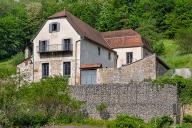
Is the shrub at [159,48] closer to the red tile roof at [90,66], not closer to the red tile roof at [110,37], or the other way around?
the red tile roof at [110,37]

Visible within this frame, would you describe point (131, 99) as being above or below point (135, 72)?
below

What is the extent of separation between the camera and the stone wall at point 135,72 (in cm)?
4988

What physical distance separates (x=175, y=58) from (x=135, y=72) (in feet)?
46.4

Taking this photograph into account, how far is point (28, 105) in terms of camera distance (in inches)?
1684

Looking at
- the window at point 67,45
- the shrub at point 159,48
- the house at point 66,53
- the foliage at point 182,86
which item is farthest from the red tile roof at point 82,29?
the shrub at point 159,48

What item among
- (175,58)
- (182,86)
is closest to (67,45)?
(182,86)

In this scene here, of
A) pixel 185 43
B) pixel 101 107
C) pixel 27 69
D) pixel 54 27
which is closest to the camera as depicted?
pixel 101 107

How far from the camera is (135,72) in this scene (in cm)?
5009

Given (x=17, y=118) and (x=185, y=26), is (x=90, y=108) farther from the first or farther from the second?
(x=185, y=26)

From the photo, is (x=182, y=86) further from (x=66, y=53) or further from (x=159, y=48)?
(x=159, y=48)

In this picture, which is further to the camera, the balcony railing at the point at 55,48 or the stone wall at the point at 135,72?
the balcony railing at the point at 55,48

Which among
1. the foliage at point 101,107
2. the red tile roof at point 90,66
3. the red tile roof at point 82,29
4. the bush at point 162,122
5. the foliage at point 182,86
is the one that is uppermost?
the red tile roof at point 82,29

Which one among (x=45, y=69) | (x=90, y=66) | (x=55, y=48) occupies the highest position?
(x=55, y=48)

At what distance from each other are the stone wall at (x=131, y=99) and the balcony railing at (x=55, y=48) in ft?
28.5
